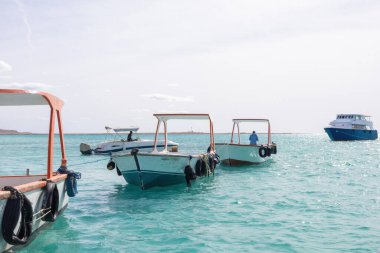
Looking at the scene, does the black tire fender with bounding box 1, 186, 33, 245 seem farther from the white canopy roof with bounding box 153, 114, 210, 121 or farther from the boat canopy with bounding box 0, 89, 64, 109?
the white canopy roof with bounding box 153, 114, 210, 121

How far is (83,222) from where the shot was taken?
1129 cm

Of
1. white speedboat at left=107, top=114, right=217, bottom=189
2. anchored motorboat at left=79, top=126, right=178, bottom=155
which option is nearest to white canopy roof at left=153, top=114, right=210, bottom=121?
white speedboat at left=107, top=114, right=217, bottom=189

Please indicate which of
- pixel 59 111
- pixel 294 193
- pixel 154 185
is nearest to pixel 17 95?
pixel 59 111

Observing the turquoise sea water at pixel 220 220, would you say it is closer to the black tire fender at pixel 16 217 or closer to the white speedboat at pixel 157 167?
the white speedboat at pixel 157 167

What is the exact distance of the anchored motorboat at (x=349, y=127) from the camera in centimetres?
7788

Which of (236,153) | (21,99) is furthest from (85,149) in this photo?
(21,99)

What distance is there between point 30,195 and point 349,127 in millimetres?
77377

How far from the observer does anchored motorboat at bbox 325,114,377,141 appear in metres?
77.9

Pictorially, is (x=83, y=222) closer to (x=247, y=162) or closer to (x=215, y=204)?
(x=215, y=204)

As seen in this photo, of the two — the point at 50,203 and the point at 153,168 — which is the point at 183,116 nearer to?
the point at 153,168

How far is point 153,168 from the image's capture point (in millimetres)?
16297

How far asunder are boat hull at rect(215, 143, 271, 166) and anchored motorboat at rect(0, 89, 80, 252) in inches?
649

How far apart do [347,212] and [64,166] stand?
28.2ft

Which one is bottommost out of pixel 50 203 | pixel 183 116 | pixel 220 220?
pixel 220 220
